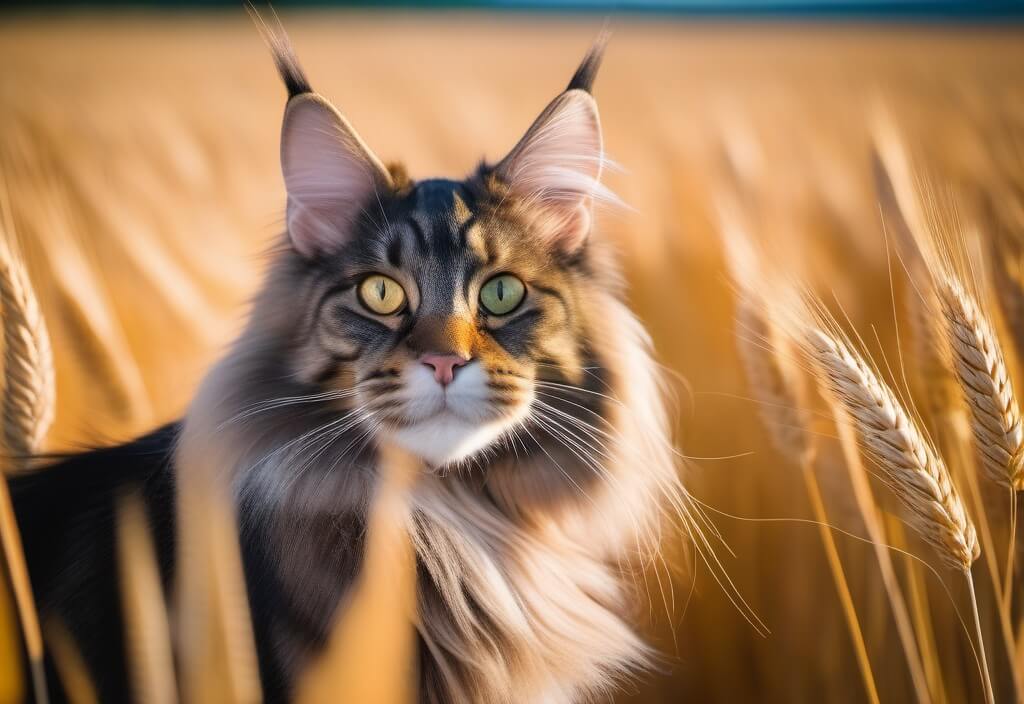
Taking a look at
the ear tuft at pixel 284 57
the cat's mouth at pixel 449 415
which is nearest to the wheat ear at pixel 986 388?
the cat's mouth at pixel 449 415

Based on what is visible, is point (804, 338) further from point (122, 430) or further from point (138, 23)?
point (138, 23)

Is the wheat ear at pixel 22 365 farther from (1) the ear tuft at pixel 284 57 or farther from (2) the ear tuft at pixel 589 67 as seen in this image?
(2) the ear tuft at pixel 589 67

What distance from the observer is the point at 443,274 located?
952 millimetres

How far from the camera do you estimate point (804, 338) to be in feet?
2.75

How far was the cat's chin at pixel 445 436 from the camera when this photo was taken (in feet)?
2.90

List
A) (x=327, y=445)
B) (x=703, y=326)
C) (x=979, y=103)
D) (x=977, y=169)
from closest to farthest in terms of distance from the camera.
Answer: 1. (x=327, y=445)
2. (x=703, y=326)
3. (x=977, y=169)
4. (x=979, y=103)

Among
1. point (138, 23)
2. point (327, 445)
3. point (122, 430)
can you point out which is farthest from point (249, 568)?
point (138, 23)

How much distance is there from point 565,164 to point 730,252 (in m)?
0.29

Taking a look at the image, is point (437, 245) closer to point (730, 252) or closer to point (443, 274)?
point (443, 274)

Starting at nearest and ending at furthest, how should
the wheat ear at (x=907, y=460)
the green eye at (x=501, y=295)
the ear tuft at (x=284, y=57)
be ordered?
the wheat ear at (x=907, y=460), the ear tuft at (x=284, y=57), the green eye at (x=501, y=295)

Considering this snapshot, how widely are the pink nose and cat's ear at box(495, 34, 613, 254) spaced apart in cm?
29

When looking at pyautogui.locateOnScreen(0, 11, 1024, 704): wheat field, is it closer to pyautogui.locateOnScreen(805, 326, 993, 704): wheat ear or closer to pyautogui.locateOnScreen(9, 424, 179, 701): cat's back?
pyautogui.locateOnScreen(805, 326, 993, 704): wheat ear

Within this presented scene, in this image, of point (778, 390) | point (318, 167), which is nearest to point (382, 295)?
point (318, 167)

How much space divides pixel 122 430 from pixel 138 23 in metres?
1.44
